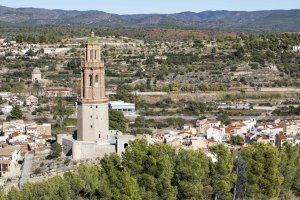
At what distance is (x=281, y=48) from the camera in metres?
83.9

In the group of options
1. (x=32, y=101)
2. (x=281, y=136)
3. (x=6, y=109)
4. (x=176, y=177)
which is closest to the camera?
(x=176, y=177)

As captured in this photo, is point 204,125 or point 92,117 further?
point 204,125

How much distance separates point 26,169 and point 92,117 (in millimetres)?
4138

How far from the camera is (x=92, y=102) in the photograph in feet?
110

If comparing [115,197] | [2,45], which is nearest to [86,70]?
[115,197]

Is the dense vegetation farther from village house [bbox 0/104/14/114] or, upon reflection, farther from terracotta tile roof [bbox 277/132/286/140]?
village house [bbox 0/104/14/114]

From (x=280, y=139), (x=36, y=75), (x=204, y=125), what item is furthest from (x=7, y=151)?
(x=36, y=75)

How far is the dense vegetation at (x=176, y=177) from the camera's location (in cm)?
2197

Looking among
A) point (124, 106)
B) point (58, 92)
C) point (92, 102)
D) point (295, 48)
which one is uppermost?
point (92, 102)

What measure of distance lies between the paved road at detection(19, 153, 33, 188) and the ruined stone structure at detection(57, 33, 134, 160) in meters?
1.99

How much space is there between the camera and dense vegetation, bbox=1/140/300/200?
72.1 ft

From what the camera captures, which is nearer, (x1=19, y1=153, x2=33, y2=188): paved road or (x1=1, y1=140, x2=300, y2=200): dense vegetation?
(x1=1, y1=140, x2=300, y2=200): dense vegetation

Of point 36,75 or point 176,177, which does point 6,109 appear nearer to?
point 36,75

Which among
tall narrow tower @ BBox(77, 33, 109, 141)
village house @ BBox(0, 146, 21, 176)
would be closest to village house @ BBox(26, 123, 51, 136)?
village house @ BBox(0, 146, 21, 176)
